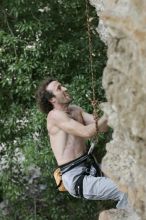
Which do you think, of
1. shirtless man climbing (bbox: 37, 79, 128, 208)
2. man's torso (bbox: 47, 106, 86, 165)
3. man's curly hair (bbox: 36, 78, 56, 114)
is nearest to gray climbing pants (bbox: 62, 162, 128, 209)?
shirtless man climbing (bbox: 37, 79, 128, 208)

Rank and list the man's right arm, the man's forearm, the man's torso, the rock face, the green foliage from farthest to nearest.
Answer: the green foliage < the man's torso < the man's right arm < the man's forearm < the rock face

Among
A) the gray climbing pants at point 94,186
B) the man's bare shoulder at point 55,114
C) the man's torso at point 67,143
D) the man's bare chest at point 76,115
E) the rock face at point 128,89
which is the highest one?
the rock face at point 128,89

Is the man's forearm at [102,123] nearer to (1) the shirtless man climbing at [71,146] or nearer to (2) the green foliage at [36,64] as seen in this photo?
(1) the shirtless man climbing at [71,146]

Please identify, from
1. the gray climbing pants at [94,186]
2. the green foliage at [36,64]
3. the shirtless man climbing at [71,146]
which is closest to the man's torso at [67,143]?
the shirtless man climbing at [71,146]

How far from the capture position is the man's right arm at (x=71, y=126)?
218 inches

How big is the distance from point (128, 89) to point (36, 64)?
3.75 m

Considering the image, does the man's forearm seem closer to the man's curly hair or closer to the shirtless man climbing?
the shirtless man climbing

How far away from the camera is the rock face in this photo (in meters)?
3.92

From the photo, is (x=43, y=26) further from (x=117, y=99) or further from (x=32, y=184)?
(x=117, y=99)

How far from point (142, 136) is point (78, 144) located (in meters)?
2.03

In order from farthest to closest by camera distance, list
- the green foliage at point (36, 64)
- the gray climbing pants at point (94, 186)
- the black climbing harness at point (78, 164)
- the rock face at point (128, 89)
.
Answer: the green foliage at point (36, 64) < the black climbing harness at point (78, 164) < the gray climbing pants at point (94, 186) < the rock face at point (128, 89)

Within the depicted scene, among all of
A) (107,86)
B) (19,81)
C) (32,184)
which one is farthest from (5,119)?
(107,86)

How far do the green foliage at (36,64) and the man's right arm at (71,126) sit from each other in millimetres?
1414

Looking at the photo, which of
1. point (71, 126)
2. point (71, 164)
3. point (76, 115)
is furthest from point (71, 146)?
point (71, 126)
